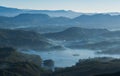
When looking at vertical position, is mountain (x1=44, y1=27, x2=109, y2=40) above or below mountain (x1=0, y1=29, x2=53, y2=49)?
below

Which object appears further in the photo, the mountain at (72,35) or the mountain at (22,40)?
the mountain at (72,35)

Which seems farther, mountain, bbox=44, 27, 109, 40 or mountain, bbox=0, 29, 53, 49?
mountain, bbox=44, 27, 109, 40

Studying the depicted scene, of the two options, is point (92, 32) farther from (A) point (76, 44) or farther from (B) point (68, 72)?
(B) point (68, 72)

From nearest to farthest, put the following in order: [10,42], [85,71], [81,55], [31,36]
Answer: [85,71] < [81,55] < [10,42] < [31,36]

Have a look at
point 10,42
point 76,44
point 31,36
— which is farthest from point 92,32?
point 10,42

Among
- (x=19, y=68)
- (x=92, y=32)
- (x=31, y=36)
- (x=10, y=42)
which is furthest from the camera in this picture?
(x=92, y=32)

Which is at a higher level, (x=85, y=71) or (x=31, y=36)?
(x=85, y=71)

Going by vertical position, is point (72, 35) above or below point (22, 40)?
below

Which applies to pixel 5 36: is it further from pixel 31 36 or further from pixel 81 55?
pixel 81 55

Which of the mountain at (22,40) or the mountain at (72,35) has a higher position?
the mountain at (22,40)

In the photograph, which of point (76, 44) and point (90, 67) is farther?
point (76, 44)

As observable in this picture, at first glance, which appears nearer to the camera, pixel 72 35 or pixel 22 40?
pixel 22 40
